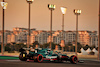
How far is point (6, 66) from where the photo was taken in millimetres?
18469

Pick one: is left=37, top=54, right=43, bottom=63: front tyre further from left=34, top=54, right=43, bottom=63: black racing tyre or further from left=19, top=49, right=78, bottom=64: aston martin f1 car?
left=19, top=49, right=78, bottom=64: aston martin f1 car

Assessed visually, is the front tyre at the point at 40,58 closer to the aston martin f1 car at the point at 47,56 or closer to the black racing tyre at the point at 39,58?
the black racing tyre at the point at 39,58

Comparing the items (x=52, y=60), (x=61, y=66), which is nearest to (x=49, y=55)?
(x=52, y=60)

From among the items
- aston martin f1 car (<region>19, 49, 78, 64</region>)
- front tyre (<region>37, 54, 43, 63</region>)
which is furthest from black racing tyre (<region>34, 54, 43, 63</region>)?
aston martin f1 car (<region>19, 49, 78, 64</region>)

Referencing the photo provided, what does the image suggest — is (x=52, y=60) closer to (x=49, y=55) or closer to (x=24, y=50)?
(x=49, y=55)

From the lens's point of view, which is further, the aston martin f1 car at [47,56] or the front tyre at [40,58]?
the aston martin f1 car at [47,56]

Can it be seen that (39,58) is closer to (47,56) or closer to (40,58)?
(40,58)

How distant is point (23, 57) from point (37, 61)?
1.90 metres

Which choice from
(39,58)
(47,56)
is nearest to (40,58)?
(39,58)

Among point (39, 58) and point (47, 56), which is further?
point (47, 56)

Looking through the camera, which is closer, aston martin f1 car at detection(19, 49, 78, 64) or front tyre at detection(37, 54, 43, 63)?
front tyre at detection(37, 54, 43, 63)

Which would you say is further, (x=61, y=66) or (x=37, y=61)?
(x=37, y=61)

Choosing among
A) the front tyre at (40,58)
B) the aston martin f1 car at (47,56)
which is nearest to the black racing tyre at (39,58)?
the front tyre at (40,58)

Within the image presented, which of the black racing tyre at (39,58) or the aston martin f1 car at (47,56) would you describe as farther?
the aston martin f1 car at (47,56)
